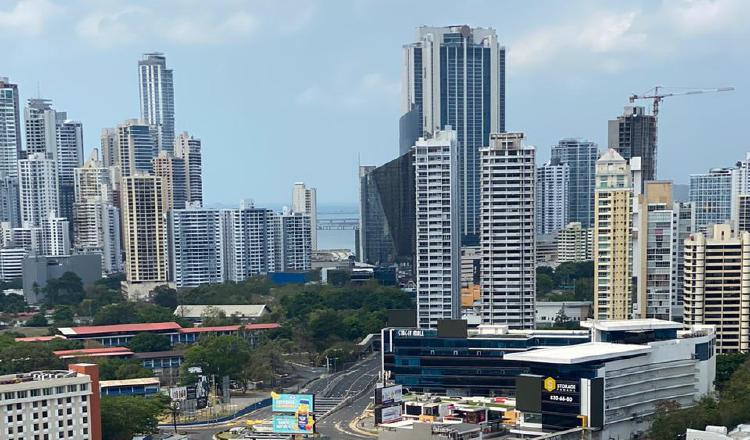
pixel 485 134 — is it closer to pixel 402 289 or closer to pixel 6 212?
pixel 402 289

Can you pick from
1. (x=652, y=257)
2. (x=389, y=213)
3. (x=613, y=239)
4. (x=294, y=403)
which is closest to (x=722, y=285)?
(x=652, y=257)

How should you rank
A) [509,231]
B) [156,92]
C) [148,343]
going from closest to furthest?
[509,231]
[148,343]
[156,92]

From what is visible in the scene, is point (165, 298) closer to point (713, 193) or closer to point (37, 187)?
point (37, 187)

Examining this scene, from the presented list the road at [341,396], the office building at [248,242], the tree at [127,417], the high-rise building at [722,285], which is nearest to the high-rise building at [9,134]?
the office building at [248,242]

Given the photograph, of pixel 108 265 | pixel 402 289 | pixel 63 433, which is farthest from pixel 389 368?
pixel 108 265

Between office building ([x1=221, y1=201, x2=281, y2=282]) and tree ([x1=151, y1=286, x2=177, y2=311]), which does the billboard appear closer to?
tree ([x1=151, y1=286, x2=177, y2=311])

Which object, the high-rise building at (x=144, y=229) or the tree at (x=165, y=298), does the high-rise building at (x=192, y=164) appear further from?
the tree at (x=165, y=298)
